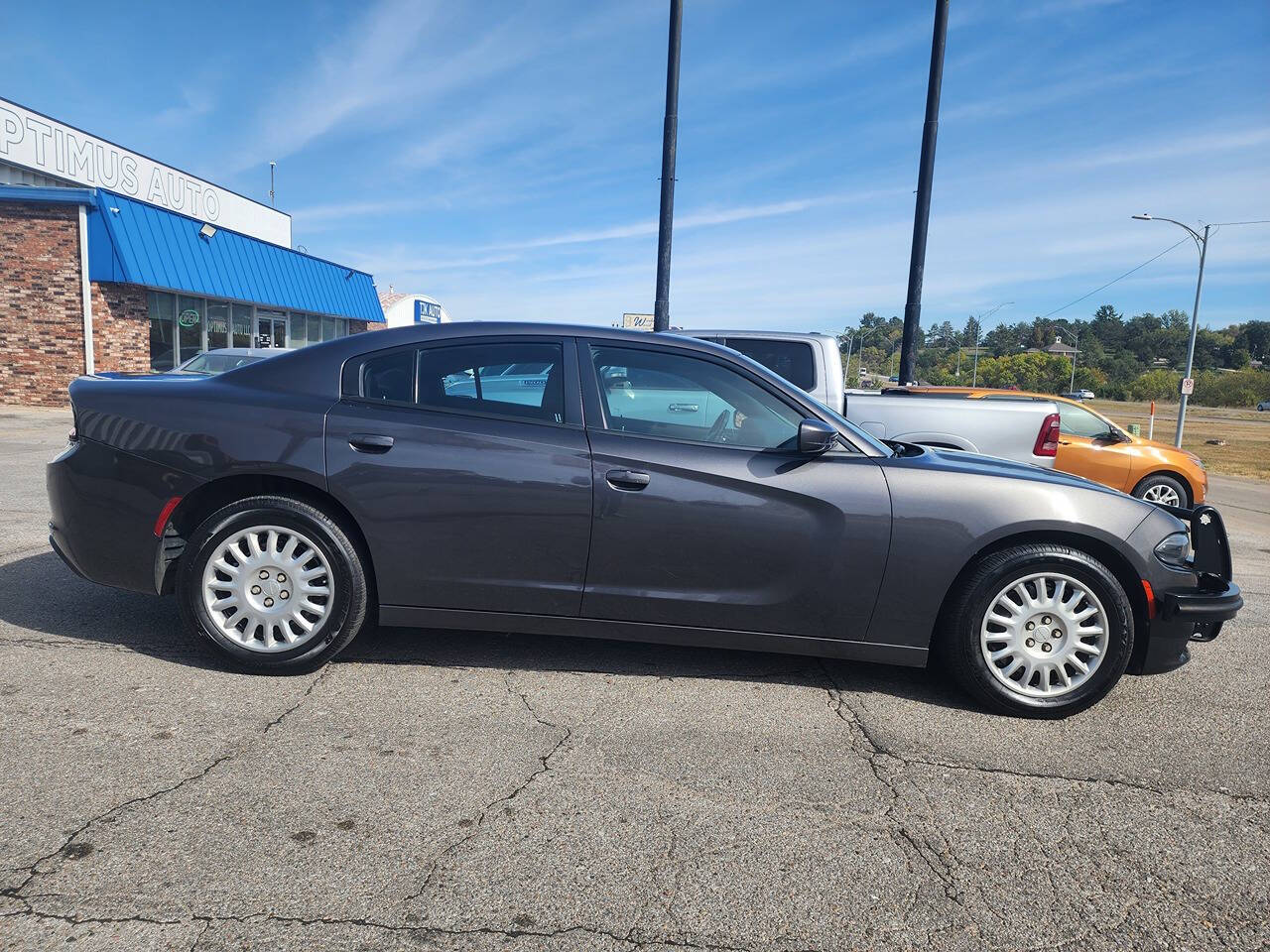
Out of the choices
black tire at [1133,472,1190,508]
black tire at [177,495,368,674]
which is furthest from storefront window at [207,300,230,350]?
black tire at [177,495,368,674]

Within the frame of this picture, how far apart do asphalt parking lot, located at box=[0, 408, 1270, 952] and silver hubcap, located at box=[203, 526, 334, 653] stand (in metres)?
0.21

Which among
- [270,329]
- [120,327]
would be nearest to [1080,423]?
[120,327]

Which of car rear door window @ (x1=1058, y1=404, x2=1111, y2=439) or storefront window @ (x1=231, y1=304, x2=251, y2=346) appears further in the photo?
storefront window @ (x1=231, y1=304, x2=251, y2=346)

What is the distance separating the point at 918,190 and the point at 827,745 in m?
10.5

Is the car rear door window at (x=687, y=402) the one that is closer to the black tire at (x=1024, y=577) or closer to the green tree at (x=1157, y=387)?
the black tire at (x=1024, y=577)

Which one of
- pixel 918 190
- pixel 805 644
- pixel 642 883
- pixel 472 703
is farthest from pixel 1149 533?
pixel 918 190

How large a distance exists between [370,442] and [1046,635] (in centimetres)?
305

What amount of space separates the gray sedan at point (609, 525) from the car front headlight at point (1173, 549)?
12 millimetres

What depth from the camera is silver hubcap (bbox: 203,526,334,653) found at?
383 cm

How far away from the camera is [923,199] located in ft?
39.7

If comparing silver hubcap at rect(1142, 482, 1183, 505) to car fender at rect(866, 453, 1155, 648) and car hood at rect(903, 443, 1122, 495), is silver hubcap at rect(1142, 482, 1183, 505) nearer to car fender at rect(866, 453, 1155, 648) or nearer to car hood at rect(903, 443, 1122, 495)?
car hood at rect(903, 443, 1122, 495)

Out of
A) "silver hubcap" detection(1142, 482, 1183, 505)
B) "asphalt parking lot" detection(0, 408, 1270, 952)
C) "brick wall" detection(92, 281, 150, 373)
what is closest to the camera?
"asphalt parking lot" detection(0, 408, 1270, 952)

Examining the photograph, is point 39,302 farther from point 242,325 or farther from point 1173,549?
point 1173,549

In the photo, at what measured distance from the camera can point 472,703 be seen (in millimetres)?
3650
